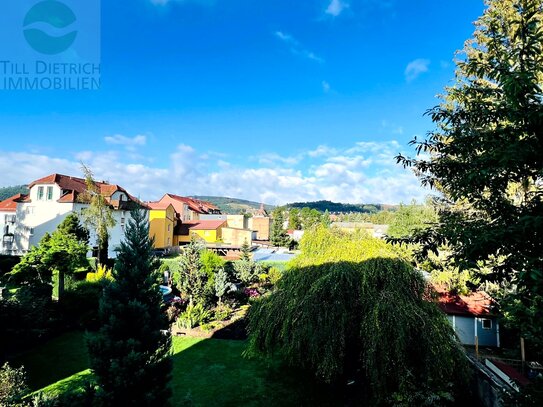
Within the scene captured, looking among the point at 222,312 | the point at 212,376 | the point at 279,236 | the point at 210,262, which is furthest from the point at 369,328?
the point at 279,236

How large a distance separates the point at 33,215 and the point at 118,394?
113 ft

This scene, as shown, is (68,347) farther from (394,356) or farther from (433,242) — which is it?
(433,242)

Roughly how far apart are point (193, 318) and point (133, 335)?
9.25 meters

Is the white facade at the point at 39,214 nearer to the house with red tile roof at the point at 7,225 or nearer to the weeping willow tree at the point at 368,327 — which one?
the house with red tile roof at the point at 7,225

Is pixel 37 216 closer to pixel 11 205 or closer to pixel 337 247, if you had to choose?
pixel 11 205

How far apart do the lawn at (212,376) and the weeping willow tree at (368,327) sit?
1.39m

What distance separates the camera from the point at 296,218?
98.6m

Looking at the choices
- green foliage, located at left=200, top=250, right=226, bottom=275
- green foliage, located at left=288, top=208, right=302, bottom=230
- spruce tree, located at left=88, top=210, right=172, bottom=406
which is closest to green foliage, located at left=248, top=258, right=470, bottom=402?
spruce tree, located at left=88, top=210, right=172, bottom=406

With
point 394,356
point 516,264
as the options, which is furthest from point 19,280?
point 516,264

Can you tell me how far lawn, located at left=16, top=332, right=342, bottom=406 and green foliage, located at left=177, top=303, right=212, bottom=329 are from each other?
1.57 m

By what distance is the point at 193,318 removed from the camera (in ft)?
52.4

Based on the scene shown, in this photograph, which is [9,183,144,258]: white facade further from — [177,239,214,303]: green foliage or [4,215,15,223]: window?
[177,239,214,303]: green foliage

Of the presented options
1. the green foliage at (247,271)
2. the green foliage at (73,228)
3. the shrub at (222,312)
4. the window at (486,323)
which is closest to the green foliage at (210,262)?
the green foliage at (247,271)

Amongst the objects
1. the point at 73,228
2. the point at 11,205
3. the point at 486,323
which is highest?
the point at 11,205
